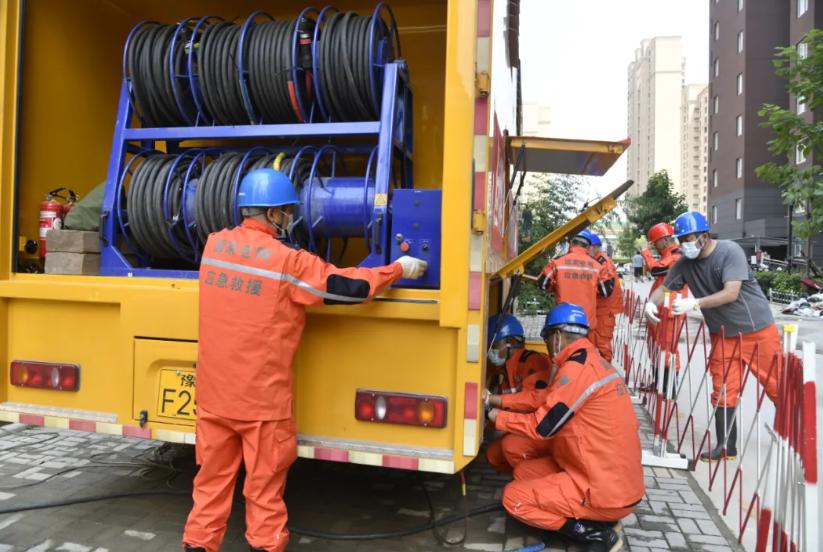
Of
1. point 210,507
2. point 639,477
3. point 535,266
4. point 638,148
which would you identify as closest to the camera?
point 210,507

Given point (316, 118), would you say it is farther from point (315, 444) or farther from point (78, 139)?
point (315, 444)

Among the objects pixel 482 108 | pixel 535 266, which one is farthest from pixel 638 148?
pixel 482 108

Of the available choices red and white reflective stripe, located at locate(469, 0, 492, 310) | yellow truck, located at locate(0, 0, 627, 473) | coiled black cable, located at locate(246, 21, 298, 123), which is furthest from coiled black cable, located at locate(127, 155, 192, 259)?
red and white reflective stripe, located at locate(469, 0, 492, 310)

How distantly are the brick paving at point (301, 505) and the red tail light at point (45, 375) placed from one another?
79 centimetres

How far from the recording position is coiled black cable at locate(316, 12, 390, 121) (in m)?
3.40

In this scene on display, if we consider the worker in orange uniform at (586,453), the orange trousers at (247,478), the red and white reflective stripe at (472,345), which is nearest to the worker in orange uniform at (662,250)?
the worker in orange uniform at (586,453)

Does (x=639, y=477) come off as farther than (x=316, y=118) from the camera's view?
No

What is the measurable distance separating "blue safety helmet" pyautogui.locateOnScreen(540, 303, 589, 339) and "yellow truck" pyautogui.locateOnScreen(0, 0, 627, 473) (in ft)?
1.15

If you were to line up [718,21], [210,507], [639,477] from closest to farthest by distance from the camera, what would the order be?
[210,507] < [639,477] < [718,21]

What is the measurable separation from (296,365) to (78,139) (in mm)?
2189

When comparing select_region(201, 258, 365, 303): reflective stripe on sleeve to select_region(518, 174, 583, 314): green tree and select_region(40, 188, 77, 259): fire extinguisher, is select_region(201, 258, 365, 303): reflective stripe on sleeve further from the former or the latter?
select_region(518, 174, 583, 314): green tree

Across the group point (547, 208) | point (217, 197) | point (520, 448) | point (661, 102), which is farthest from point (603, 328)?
point (661, 102)

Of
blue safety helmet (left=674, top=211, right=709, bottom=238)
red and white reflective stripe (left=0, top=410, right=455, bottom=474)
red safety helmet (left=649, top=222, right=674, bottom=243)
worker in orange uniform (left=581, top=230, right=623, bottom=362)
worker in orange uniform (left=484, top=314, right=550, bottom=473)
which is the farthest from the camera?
red safety helmet (left=649, top=222, right=674, bottom=243)

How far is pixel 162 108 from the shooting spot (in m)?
3.75
